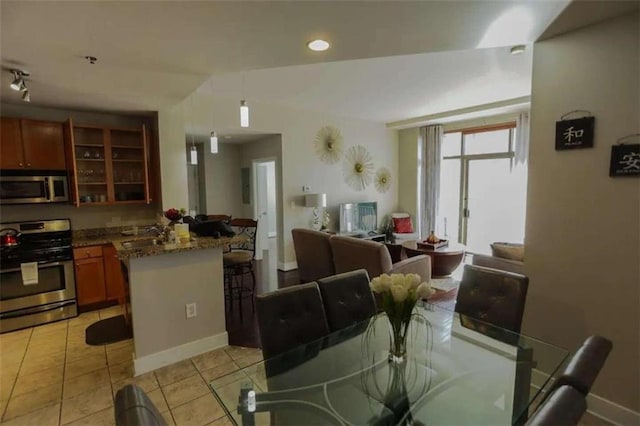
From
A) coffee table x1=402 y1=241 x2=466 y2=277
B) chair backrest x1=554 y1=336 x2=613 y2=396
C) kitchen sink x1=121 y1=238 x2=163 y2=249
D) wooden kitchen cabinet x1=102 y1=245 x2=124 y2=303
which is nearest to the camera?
chair backrest x1=554 y1=336 x2=613 y2=396

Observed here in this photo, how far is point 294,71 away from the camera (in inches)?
148

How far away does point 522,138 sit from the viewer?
18.5 feet

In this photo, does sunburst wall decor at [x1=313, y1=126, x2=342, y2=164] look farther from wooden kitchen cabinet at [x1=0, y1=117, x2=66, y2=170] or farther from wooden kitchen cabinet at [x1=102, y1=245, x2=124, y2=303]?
wooden kitchen cabinet at [x1=0, y1=117, x2=66, y2=170]

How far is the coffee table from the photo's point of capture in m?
5.00

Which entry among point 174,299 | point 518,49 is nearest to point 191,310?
point 174,299

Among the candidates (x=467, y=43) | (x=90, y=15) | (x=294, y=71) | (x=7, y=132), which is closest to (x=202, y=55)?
(x=90, y=15)

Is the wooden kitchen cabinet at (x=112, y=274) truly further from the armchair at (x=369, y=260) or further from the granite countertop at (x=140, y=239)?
the armchair at (x=369, y=260)

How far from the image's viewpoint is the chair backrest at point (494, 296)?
2086 millimetres

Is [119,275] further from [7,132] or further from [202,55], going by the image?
[202,55]

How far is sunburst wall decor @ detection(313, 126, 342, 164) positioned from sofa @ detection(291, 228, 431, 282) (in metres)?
1.93

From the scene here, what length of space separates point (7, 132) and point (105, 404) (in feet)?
10.2

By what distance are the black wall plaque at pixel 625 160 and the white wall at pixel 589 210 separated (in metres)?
0.04

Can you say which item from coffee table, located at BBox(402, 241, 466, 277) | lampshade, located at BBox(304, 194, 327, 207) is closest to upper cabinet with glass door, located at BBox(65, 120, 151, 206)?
lampshade, located at BBox(304, 194, 327, 207)

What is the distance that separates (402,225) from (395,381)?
17.9 ft
